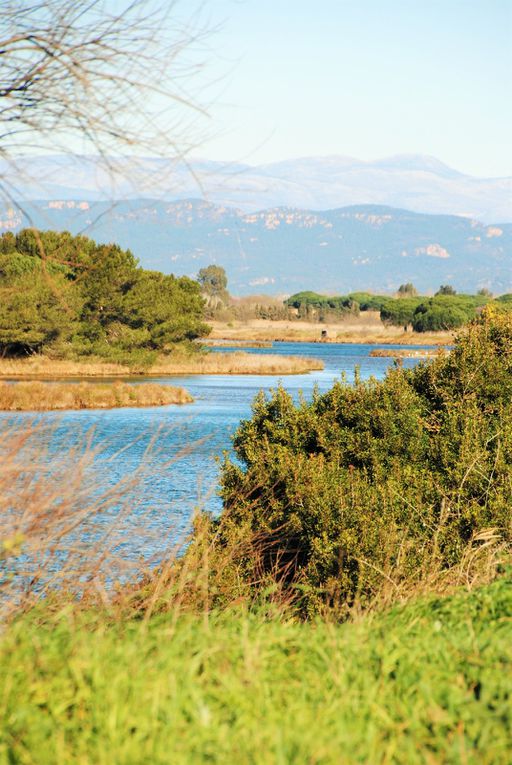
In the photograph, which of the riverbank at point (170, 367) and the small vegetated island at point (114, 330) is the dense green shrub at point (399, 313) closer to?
the riverbank at point (170, 367)

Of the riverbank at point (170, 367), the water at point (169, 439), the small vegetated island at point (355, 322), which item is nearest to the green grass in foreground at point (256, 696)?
the water at point (169, 439)

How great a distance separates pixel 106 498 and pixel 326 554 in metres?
5.52

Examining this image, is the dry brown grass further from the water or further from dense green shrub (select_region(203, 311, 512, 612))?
dense green shrub (select_region(203, 311, 512, 612))

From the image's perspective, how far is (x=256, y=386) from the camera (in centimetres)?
5994

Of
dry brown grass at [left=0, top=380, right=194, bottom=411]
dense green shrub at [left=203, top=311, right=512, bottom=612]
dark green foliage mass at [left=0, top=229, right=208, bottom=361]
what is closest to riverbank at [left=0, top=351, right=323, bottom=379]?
dark green foliage mass at [left=0, top=229, right=208, bottom=361]

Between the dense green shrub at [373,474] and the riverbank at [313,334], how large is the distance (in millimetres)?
107777

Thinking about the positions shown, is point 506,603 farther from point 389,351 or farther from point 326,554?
point 389,351

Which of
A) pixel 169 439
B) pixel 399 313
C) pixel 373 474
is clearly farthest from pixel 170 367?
pixel 399 313

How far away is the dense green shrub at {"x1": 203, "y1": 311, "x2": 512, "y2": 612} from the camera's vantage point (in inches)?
459

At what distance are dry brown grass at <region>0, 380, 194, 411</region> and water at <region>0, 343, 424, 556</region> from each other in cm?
134

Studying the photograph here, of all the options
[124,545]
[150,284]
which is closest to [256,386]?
[150,284]

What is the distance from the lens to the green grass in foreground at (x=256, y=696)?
3521 millimetres

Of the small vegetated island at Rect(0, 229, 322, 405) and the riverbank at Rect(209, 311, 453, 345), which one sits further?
the riverbank at Rect(209, 311, 453, 345)

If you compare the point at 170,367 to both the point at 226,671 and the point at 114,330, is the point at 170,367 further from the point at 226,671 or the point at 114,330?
the point at 226,671
